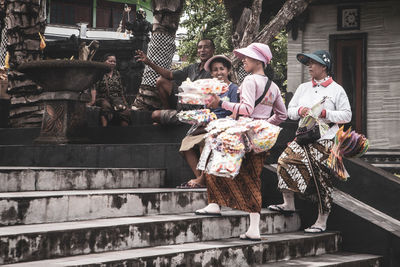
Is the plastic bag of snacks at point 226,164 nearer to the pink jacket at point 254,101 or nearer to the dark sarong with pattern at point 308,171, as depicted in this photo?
the pink jacket at point 254,101

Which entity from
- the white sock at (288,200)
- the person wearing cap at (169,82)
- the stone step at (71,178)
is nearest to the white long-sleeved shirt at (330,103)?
the white sock at (288,200)

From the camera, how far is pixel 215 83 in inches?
214

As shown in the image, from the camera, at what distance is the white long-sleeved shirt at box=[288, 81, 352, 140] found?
604 cm

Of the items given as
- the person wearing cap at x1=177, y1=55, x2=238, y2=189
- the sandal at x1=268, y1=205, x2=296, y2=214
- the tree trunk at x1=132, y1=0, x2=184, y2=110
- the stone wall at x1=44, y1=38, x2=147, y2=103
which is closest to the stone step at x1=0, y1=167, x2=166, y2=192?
the person wearing cap at x1=177, y1=55, x2=238, y2=189

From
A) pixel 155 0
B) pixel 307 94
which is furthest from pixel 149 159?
pixel 155 0

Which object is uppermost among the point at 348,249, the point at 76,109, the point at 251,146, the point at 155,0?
the point at 155,0

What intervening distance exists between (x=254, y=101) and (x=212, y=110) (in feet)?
3.12

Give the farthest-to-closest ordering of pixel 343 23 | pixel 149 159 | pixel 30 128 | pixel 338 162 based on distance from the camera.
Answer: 1. pixel 343 23
2. pixel 30 128
3. pixel 149 159
4. pixel 338 162

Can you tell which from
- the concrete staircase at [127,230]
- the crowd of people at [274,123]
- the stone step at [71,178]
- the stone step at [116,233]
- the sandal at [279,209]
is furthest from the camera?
the sandal at [279,209]

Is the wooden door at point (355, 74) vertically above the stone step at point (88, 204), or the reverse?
the wooden door at point (355, 74)

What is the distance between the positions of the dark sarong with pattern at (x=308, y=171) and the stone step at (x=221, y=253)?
44cm

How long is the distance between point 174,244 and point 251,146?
1.10 metres

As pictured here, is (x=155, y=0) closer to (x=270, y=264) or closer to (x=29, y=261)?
(x=270, y=264)

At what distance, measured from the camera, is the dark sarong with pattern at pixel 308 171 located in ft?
20.2
